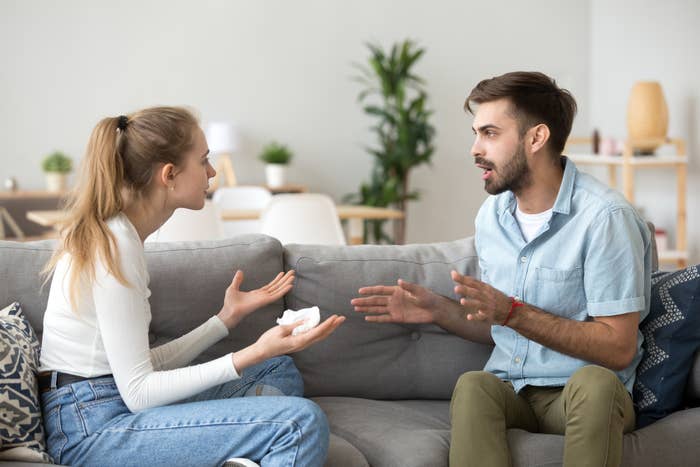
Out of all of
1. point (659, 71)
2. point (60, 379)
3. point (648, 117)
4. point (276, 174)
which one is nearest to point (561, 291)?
point (60, 379)

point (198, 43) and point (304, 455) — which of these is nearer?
point (304, 455)

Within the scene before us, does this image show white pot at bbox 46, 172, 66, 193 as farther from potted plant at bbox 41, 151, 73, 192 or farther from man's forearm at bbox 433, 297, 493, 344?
man's forearm at bbox 433, 297, 493, 344

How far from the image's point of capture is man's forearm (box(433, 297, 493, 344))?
7.45 feet

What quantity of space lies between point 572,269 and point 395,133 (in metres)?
5.14

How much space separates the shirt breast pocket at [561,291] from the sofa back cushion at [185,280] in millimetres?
721

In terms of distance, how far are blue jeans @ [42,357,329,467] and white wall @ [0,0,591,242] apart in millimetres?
5257

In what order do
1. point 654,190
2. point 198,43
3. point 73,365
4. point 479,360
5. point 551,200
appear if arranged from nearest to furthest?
point 73,365, point 551,200, point 479,360, point 654,190, point 198,43

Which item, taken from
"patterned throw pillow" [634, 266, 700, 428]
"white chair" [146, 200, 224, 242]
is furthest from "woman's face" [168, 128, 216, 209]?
"white chair" [146, 200, 224, 242]

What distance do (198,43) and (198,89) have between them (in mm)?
369

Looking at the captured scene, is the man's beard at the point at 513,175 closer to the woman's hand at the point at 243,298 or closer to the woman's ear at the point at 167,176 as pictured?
the woman's hand at the point at 243,298

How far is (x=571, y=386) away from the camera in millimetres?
1939

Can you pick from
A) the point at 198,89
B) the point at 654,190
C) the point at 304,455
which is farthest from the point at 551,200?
the point at 198,89

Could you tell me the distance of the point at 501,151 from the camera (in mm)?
2227

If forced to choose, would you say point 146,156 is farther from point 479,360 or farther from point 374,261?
point 479,360
